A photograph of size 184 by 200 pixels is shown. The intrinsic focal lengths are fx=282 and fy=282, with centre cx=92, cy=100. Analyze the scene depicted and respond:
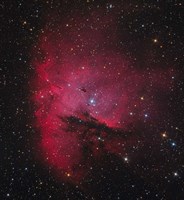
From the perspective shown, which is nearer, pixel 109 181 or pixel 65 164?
pixel 65 164

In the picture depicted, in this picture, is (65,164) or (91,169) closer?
(65,164)

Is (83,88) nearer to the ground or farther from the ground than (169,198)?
farther from the ground

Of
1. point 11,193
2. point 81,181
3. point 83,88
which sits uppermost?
point 83,88

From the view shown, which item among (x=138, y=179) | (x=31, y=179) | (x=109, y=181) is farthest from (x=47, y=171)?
(x=138, y=179)

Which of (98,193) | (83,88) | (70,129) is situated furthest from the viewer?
(98,193)

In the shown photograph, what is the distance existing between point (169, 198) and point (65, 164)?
6.47m

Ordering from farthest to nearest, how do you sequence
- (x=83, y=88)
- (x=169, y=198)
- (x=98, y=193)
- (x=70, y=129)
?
(x=98, y=193), (x=169, y=198), (x=70, y=129), (x=83, y=88)

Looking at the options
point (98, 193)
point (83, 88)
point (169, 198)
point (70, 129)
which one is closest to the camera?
point (83, 88)

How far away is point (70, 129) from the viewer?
1405cm

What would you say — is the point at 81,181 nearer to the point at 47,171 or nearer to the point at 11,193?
the point at 47,171

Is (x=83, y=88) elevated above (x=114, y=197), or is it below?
above

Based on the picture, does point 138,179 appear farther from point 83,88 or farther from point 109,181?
point 83,88

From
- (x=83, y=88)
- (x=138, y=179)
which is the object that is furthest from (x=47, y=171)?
(x=83, y=88)

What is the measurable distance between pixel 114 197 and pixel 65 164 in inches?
203
